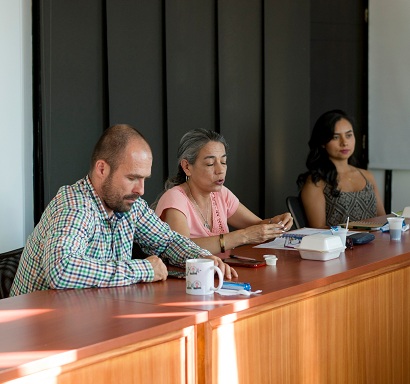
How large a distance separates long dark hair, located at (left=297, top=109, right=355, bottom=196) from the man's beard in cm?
→ 208

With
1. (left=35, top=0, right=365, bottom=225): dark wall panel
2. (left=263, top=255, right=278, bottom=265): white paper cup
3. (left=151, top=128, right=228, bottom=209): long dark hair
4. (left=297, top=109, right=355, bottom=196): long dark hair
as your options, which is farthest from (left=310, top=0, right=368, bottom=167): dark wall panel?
(left=263, top=255, right=278, bottom=265): white paper cup

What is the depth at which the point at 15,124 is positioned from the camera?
3787 millimetres

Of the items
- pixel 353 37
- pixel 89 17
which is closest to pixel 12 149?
pixel 89 17

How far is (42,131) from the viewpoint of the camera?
391 cm

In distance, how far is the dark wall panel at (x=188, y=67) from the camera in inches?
178

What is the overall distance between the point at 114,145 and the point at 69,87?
4.98 feet

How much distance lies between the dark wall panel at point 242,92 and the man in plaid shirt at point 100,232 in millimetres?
2174

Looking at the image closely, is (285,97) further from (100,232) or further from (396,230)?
(100,232)

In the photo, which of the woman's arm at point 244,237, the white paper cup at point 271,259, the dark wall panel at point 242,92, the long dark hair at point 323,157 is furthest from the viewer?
the dark wall panel at point 242,92

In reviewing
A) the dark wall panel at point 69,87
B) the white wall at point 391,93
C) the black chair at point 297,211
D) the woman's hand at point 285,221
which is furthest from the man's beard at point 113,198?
the white wall at point 391,93

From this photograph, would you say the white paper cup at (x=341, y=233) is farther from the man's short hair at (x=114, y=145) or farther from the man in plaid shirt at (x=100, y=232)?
the man's short hair at (x=114, y=145)

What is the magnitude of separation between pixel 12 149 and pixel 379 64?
317cm

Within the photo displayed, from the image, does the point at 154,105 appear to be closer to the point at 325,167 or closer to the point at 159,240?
the point at 325,167

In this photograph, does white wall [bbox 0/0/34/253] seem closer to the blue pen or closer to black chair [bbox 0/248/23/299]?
black chair [bbox 0/248/23/299]
